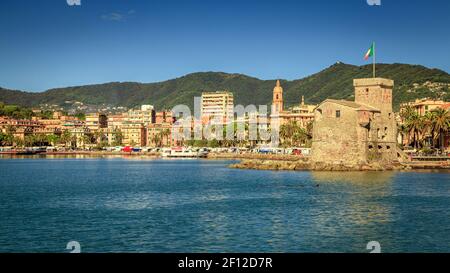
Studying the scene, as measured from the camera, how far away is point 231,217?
2897 centimetres

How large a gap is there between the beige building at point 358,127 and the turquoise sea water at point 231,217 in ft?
42.0

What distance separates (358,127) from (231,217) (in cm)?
3563

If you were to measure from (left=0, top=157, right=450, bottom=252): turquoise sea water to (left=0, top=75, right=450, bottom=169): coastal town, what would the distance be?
1330 centimetres

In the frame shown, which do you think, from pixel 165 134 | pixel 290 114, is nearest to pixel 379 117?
pixel 290 114

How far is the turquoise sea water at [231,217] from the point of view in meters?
21.6

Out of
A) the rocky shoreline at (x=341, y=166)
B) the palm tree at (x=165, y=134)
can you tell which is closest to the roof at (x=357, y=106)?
the rocky shoreline at (x=341, y=166)

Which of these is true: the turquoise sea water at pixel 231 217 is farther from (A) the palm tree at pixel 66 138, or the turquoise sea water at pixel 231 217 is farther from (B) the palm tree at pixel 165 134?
(A) the palm tree at pixel 66 138

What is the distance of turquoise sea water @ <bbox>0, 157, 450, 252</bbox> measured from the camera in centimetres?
2162

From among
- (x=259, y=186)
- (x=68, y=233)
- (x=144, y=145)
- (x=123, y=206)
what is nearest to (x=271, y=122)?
(x=144, y=145)

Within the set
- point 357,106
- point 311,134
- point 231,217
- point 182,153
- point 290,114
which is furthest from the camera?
point 290,114

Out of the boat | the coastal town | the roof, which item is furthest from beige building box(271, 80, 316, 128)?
the roof

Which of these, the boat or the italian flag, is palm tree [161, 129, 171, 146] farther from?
the italian flag

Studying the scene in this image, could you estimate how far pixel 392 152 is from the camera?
66.9 metres
